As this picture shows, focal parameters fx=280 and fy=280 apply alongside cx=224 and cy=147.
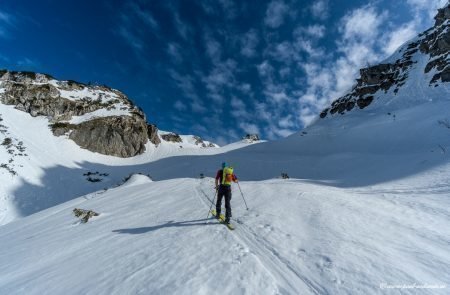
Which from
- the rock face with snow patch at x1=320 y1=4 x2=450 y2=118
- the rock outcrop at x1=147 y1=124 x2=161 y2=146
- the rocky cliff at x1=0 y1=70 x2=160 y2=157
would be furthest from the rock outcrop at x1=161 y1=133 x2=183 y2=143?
the rock face with snow patch at x1=320 y1=4 x2=450 y2=118

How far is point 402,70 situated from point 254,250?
81.9 metres

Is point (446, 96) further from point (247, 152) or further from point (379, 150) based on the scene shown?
point (247, 152)

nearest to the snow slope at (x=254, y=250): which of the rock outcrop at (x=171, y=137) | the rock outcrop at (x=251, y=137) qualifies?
the rock outcrop at (x=171, y=137)

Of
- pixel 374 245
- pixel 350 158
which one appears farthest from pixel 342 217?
pixel 350 158

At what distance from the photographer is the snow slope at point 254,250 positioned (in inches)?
229

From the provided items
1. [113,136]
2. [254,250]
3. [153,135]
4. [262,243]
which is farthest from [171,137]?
[254,250]

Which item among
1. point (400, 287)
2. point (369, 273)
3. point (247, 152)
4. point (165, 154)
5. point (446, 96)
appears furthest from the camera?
point (165, 154)

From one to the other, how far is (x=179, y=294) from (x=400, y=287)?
4230mm

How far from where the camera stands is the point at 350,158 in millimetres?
37031

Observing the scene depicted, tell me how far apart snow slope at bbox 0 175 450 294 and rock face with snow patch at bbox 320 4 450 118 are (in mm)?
59825

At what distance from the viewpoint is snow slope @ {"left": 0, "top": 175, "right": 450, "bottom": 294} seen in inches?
229

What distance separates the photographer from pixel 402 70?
2842 inches

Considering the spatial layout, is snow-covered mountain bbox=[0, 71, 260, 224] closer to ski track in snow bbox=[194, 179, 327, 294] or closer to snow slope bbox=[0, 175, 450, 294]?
snow slope bbox=[0, 175, 450, 294]

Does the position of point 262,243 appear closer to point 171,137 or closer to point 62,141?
point 62,141
